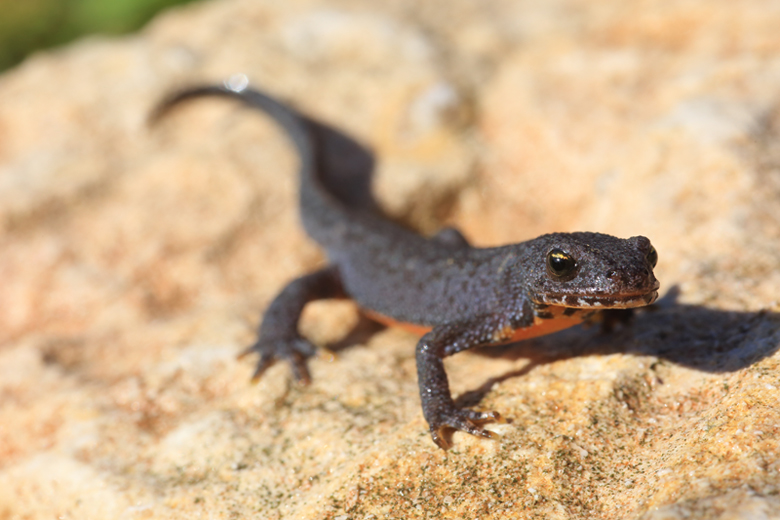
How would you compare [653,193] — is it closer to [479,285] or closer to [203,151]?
[479,285]

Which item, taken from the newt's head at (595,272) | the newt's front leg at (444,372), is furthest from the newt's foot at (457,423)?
the newt's head at (595,272)

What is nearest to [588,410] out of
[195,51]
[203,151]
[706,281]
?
[706,281]

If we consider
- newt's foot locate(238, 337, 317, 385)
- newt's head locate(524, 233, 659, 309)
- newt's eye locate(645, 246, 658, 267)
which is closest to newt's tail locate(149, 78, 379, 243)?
newt's foot locate(238, 337, 317, 385)

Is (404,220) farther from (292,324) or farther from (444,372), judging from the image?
(444,372)

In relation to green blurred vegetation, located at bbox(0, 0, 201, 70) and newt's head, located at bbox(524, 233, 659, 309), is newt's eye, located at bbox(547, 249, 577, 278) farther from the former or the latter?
green blurred vegetation, located at bbox(0, 0, 201, 70)

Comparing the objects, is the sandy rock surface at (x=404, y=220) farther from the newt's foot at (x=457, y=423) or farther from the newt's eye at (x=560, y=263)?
the newt's eye at (x=560, y=263)

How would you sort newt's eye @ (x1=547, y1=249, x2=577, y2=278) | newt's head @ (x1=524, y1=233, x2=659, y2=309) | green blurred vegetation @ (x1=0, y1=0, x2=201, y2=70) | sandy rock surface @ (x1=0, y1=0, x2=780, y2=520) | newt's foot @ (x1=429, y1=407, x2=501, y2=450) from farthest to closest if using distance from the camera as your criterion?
green blurred vegetation @ (x1=0, y1=0, x2=201, y2=70)
newt's eye @ (x1=547, y1=249, x2=577, y2=278)
newt's foot @ (x1=429, y1=407, x2=501, y2=450)
newt's head @ (x1=524, y1=233, x2=659, y2=309)
sandy rock surface @ (x1=0, y1=0, x2=780, y2=520)
